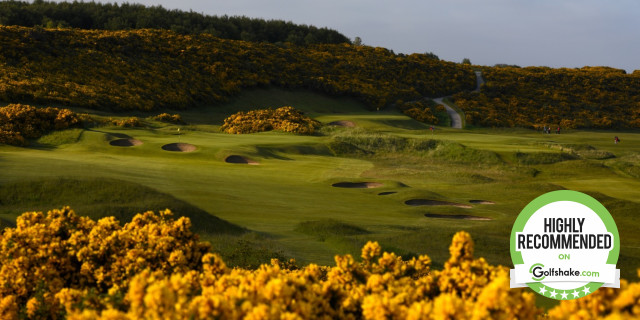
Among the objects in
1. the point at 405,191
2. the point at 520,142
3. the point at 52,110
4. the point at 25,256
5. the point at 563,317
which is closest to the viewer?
the point at 563,317

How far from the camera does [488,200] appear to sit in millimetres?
27562

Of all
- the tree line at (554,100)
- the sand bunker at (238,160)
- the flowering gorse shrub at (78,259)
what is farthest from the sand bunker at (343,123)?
the flowering gorse shrub at (78,259)

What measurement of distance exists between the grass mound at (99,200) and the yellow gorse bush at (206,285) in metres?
8.66

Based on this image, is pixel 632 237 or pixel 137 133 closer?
pixel 632 237

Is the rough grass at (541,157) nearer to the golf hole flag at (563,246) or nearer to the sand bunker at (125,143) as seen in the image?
the sand bunker at (125,143)

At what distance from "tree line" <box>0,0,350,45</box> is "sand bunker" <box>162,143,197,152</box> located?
Result: 182ft

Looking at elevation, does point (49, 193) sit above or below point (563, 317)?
below

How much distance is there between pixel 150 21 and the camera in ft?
322

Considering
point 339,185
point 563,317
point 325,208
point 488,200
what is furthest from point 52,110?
point 563,317

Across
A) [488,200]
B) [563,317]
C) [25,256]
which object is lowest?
[488,200]

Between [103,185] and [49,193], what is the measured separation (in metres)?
1.69

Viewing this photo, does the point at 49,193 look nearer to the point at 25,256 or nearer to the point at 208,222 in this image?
the point at 208,222

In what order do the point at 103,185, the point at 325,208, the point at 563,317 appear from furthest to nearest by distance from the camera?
the point at 325,208 < the point at 103,185 < the point at 563,317

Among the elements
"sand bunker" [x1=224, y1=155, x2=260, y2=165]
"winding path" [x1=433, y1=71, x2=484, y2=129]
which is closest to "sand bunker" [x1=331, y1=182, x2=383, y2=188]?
"sand bunker" [x1=224, y1=155, x2=260, y2=165]
